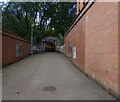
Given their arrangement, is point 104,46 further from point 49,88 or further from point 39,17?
point 39,17

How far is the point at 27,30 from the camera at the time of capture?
4406cm

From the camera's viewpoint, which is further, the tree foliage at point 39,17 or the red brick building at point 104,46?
the tree foliage at point 39,17

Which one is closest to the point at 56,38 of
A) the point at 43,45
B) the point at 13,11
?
the point at 43,45

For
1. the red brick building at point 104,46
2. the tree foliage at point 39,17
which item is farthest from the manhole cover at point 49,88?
the tree foliage at point 39,17

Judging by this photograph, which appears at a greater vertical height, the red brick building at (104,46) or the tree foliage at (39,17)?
the tree foliage at (39,17)

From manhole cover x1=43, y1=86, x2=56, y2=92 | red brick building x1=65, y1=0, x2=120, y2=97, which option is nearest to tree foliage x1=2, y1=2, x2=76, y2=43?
red brick building x1=65, y1=0, x2=120, y2=97

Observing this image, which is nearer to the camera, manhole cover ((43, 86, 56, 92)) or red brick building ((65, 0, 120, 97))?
red brick building ((65, 0, 120, 97))

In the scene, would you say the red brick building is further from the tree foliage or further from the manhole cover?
the tree foliage

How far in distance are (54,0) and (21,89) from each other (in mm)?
37892

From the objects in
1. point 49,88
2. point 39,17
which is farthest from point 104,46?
point 39,17

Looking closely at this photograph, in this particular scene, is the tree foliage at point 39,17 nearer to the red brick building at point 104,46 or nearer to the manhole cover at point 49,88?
the red brick building at point 104,46

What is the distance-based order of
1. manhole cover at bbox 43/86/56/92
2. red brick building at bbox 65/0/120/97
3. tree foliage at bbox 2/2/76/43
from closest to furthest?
red brick building at bbox 65/0/120/97 < manhole cover at bbox 43/86/56/92 < tree foliage at bbox 2/2/76/43

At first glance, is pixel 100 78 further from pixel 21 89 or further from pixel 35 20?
pixel 35 20

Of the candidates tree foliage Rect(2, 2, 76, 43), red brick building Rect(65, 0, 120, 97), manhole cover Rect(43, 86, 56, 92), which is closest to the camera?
red brick building Rect(65, 0, 120, 97)
